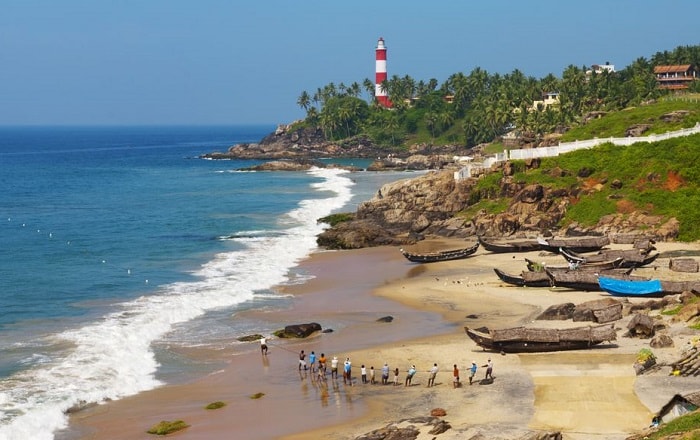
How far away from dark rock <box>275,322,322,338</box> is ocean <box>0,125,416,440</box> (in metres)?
2.24

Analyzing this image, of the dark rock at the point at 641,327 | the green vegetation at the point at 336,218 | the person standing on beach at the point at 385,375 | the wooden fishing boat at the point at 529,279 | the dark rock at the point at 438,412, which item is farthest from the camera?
the green vegetation at the point at 336,218

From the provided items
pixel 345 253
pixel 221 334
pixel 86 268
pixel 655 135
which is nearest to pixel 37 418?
pixel 221 334

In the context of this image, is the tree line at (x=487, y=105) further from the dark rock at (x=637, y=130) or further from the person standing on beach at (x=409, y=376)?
the person standing on beach at (x=409, y=376)

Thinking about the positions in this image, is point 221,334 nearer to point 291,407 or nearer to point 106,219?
point 291,407

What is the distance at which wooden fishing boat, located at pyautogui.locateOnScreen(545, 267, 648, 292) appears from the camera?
4650 cm

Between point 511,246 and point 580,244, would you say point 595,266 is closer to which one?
point 580,244

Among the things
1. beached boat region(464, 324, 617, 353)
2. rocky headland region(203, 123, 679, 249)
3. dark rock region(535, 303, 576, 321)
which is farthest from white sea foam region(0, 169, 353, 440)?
dark rock region(535, 303, 576, 321)

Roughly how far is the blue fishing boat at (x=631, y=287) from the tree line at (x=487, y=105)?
50033mm

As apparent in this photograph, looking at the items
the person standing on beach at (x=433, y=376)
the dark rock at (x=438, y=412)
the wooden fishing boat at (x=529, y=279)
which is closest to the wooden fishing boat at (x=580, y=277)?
the wooden fishing boat at (x=529, y=279)

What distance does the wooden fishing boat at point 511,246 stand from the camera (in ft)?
196

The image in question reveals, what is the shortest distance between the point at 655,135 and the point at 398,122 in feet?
366

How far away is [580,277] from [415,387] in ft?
55.0

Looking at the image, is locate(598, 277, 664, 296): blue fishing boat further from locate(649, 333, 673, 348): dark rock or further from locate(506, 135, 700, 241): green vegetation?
locate(506, 135, 700, 241): green vegetation

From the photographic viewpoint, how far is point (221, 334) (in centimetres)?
4231
